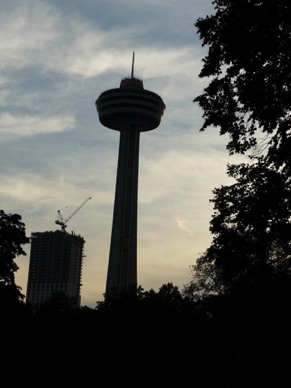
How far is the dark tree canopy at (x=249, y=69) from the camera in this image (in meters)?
22.3

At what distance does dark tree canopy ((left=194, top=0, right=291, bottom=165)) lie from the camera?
22.3 m

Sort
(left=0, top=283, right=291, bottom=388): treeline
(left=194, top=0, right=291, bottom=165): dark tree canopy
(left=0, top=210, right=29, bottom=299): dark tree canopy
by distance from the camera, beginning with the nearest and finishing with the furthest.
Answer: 1. (left=194, top=0, right=291, bottom=165): dark tree canopy
2. (left=0, top=283, right=291, bottom=388): treeline
3. (left=0, top=210, right=29, bottom=299): dark tree canopy

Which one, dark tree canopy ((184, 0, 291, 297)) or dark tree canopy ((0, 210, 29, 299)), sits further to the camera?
dark tree canopy ((0, 210, 29, 299))

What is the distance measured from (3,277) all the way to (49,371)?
54.1 ft

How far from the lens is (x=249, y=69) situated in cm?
2306

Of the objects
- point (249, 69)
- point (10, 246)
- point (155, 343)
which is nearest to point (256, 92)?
point (249, 69)

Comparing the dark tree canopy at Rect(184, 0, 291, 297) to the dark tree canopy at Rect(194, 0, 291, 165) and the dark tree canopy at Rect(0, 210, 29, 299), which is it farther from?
the dark tree canopy at Rect(0, 210, 29, 299)

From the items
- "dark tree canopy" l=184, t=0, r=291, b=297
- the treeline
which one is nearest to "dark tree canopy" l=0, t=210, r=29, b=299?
the treeline

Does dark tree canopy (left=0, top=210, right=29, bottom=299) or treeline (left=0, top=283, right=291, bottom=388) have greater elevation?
dark tree canopy (left=0, top=210, right=29, bottom=299)

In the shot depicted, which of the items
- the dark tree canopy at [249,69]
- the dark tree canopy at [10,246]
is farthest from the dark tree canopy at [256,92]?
the dark tree canopy at [10,246]

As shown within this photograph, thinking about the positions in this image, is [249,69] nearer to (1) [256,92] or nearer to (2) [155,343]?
(1) [256,92]

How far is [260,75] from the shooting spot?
22906 mm

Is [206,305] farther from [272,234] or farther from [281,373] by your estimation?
[272,234]

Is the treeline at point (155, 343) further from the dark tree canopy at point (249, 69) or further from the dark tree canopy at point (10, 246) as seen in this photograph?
the dark tree canopy at point (249, 69)
